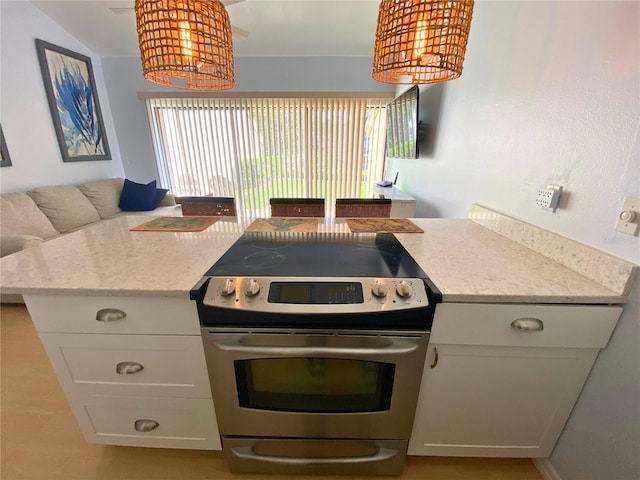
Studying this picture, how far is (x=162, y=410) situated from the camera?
1050mm

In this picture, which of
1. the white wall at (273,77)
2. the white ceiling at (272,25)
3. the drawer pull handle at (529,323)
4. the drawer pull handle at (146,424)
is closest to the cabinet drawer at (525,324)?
the drawer pull handle at (529,323)

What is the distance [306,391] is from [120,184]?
4216 mm

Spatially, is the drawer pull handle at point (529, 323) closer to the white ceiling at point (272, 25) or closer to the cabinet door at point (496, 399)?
the cabinet door at point (496, 399)

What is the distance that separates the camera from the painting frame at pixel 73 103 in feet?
10.1

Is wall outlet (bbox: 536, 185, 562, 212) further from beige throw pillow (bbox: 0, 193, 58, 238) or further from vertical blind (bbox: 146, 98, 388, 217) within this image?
beige throw pillow (bbox: 0, 193, 58, 238)

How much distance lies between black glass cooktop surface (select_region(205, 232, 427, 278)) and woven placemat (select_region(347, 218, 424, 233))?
3.1 inches

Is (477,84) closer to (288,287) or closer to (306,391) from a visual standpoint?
(288,287)

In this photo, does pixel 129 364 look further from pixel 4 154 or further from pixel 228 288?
pixel 4 154

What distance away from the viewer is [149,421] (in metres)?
1.08

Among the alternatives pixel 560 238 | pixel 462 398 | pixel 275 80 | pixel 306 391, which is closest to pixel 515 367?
pixel 462 398

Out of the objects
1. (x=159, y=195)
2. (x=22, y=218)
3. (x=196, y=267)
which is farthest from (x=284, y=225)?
(x=159, y=195)

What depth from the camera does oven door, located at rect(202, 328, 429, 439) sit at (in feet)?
2.84

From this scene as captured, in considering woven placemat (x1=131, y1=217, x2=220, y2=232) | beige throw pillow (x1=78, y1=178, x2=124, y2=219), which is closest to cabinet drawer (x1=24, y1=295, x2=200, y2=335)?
woven placemat (x1=131, y1=217, x2=220, y2=232)

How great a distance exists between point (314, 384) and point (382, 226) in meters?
0.87
